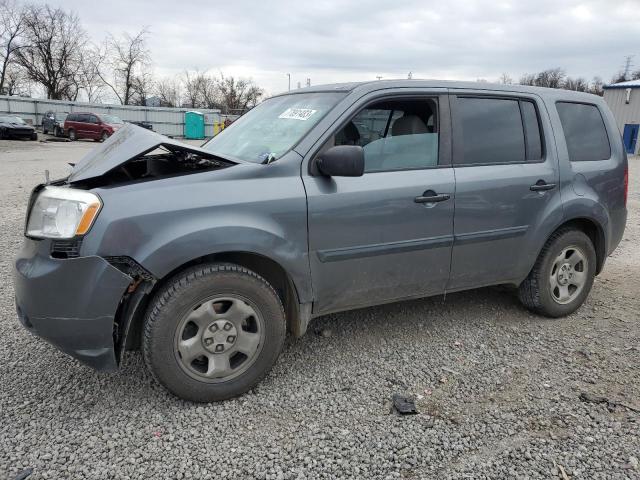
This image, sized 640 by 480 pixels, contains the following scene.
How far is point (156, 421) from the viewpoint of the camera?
105 inches

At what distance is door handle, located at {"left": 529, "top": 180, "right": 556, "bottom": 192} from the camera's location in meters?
3.66

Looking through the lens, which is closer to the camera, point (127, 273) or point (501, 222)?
point (127, 273)

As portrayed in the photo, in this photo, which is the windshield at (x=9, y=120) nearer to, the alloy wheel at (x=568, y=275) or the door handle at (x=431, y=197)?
the door handle at (x=431, y=197)

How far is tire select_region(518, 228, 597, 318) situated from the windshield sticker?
7.08 ft

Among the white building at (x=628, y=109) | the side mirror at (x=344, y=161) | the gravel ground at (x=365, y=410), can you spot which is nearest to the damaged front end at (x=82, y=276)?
the gravel ground at (x=365, y=410)

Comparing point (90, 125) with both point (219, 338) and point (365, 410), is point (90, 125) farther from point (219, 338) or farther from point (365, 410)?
point (365, 410)

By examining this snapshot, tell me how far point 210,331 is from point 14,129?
3012cm

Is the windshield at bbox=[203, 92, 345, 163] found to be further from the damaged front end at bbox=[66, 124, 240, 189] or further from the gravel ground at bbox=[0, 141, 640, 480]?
the gravel ground at bbox=[0, 141, 640, 480]

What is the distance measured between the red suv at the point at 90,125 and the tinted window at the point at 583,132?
29.0 metres

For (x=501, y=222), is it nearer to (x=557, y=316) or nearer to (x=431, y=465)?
(x=557, y=316)

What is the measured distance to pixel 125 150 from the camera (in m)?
2.78

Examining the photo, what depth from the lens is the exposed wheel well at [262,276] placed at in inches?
108

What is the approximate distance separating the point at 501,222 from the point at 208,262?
210 cm

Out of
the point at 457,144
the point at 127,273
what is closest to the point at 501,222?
the point at 457,144
